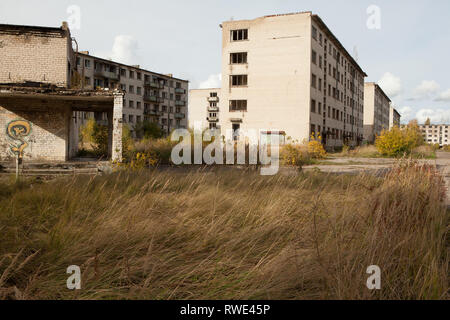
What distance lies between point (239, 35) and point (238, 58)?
228 cm

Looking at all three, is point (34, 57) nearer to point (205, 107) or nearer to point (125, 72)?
point (125, 72)

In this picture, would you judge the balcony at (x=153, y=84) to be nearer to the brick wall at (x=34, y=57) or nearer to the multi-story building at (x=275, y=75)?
the multi-story building at (x=275, y=75)

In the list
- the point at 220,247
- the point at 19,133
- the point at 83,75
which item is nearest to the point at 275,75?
the point at 83,75

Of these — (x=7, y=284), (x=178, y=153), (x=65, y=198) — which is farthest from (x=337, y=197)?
(x=178, y=153)

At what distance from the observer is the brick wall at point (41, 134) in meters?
16.9

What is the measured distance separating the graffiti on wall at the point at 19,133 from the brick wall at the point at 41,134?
0.32ft

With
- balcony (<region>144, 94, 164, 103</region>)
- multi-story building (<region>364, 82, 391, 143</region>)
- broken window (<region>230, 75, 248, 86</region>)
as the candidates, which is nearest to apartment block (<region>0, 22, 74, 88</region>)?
broken window (<region>230, 75, 248, 86</region>)

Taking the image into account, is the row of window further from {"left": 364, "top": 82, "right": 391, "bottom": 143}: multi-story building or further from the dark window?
{"left": 364, "top": 82, "right": 391, "bottom": 143}: multi-story building

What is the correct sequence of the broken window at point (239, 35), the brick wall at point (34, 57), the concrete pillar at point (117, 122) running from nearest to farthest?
the concrete pillar at point (117, 122), the brick wall at point (34, 57), the broken window at point (239, 35)

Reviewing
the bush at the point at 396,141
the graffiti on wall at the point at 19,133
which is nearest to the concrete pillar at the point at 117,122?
the graffiti on wall at the point at 19,133

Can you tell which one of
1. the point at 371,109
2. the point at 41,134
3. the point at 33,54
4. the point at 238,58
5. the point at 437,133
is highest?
the point at 437,133

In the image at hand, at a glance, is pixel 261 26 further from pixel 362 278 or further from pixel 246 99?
pixel 362 278

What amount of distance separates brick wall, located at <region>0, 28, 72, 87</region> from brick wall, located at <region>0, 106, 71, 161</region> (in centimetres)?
169

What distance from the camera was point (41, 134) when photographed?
56.8 feet
